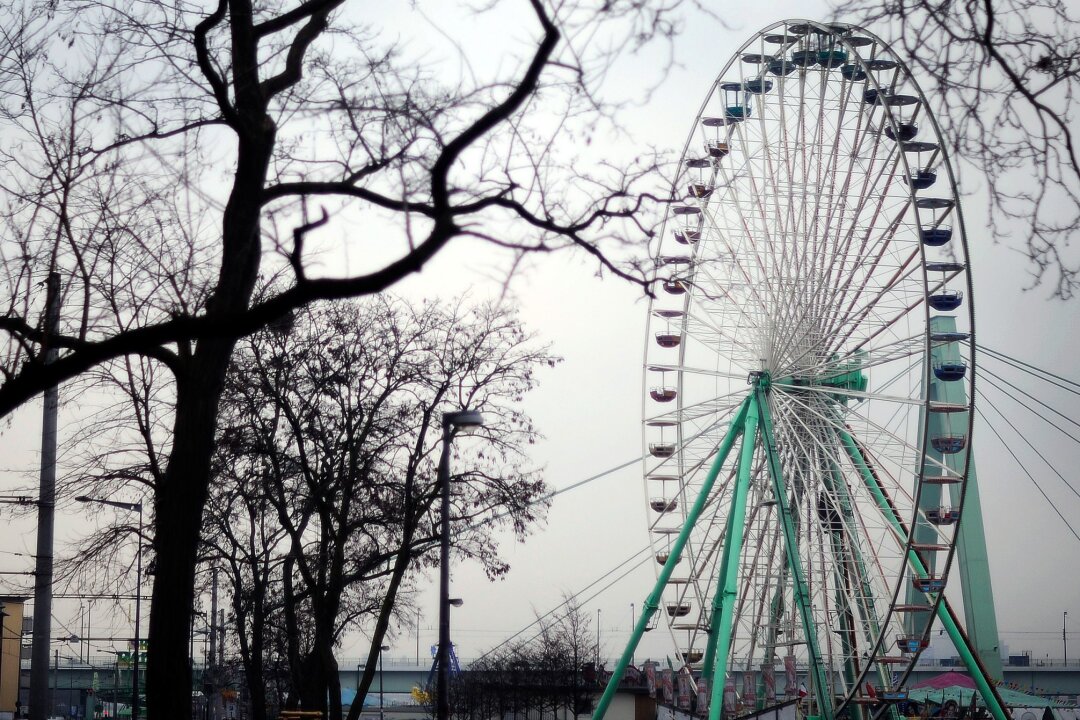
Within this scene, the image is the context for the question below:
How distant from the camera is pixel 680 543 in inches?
1314

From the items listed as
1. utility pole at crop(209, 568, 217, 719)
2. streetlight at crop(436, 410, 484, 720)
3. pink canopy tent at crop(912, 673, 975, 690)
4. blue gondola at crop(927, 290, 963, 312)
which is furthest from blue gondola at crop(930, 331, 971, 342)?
pink canopy tent at crop(912, 673, 975, 690)

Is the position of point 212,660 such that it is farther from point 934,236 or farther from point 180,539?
point 180,539

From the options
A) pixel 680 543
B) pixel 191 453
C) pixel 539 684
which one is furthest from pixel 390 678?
pixel 191 453

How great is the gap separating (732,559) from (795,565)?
2.68m

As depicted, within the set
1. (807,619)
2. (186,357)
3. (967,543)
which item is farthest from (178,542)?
(967,543)

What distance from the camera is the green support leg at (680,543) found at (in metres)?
31.8

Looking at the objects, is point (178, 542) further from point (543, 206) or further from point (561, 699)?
point (561, 699)

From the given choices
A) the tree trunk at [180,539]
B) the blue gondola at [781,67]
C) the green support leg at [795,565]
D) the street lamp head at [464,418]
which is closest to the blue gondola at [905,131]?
the blue gondola at [781,67]

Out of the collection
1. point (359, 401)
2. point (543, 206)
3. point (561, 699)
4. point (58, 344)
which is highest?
point (359, 401)

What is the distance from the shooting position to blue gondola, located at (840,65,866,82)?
95.4ft

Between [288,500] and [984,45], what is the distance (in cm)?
2171

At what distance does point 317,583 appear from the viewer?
2567 centimetres

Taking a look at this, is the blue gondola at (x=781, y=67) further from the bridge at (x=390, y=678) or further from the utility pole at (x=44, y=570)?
the bridge at (x=390, y=678)

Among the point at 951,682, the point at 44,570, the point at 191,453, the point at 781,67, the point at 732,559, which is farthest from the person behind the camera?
the point at 951,682
